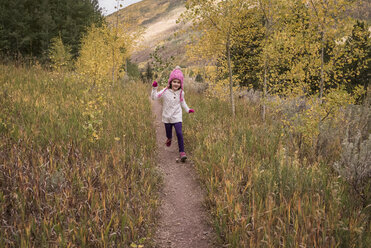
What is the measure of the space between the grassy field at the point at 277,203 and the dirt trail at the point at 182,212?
0.20 metres

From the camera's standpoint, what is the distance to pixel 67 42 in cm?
2230

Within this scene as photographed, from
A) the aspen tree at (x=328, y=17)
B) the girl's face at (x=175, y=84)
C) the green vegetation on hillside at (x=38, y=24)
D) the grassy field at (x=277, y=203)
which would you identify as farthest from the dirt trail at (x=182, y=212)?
the green vegetation on hillside at (x=38, y=24)

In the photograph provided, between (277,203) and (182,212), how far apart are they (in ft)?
4.18

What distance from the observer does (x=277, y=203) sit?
2711mm

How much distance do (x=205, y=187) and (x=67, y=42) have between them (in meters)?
24.7

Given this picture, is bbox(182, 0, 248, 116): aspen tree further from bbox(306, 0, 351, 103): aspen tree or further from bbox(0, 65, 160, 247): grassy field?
bbox(0, 65, 160, 247): grassy field

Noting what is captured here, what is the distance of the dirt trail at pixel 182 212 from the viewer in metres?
2.43

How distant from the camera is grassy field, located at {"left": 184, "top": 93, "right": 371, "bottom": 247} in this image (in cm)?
200

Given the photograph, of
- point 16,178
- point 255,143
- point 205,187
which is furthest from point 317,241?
point 16,178

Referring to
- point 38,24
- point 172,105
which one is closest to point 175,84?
point 172,105

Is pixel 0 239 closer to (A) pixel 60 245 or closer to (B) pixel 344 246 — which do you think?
(A) pixel 60 245

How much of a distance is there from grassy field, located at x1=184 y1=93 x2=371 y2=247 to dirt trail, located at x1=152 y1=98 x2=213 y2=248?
0.20m

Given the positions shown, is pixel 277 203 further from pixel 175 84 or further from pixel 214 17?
pixel 214 17

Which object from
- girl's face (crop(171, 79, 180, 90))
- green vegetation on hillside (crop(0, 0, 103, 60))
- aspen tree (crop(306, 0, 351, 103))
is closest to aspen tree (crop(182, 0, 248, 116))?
aspen tree (crop(306, 0, 351, 103))
